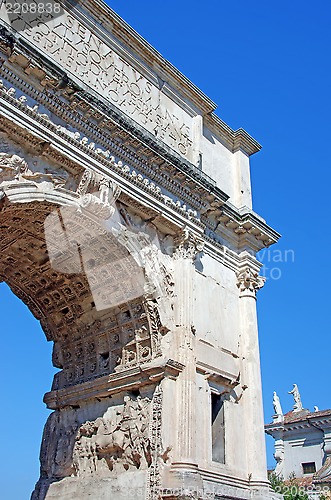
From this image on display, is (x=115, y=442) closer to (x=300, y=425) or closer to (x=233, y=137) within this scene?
(x=233, y=137)

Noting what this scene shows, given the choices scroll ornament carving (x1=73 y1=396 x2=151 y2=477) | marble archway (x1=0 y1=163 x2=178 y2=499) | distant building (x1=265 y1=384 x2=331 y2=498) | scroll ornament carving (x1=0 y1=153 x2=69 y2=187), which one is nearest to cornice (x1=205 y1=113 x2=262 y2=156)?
marble archway (x1=0 y1=163 x2=178 y2=499)

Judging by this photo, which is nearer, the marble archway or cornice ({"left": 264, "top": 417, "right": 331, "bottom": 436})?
the marble archway

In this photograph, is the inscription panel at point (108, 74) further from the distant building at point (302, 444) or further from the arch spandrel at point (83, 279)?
the distant building at point (302, 444)

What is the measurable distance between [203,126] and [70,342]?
553 centimetres

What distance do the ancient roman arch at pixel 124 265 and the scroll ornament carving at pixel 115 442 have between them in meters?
0.03

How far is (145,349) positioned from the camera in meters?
10.3

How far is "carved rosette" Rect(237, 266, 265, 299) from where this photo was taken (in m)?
12.2

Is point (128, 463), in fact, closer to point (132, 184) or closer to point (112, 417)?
point (112, 417)

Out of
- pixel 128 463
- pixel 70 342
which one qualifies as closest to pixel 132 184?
pixel 70 342

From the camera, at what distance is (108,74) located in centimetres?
1072

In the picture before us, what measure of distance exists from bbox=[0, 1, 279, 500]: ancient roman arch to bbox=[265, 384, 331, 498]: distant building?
50.8 ft

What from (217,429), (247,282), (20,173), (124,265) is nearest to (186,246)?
(124,265)

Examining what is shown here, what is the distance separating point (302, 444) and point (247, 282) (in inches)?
684

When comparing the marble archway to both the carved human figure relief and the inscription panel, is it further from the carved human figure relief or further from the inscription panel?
the inscription panel
